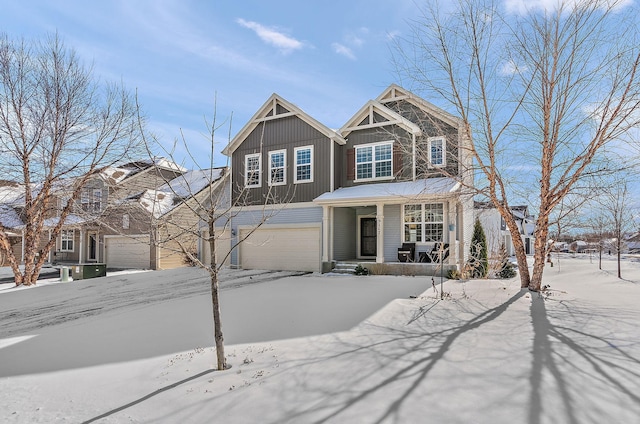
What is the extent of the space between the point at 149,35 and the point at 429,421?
426 inches

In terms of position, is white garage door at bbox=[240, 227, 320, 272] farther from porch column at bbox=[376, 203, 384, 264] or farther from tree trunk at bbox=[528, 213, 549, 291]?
tree trunk at bbox=[528, 213, 549, 291]

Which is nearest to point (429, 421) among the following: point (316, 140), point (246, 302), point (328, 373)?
point (328, 373)

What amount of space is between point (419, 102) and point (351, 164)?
540cm

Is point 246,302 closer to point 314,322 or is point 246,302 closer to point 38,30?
point 314,322

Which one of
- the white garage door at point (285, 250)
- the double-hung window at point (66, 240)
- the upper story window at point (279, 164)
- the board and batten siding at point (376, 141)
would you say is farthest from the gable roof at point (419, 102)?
the double-hung window at point (66, 240)

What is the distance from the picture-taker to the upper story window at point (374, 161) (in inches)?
610

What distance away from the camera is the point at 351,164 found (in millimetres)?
16344

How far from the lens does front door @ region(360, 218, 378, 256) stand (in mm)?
16984

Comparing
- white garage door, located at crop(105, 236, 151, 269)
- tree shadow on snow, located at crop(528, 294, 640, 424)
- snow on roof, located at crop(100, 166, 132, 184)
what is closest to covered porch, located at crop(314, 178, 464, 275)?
tree shadow on snow, located at crop(528, 294, 640, 424)

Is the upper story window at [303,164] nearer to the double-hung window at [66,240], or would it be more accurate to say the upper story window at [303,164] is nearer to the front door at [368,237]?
the front door at [368,237]

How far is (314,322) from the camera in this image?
677cm

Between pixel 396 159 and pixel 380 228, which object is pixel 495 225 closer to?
pixel 396 159

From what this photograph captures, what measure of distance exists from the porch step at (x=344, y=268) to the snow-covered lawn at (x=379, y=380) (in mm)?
8304

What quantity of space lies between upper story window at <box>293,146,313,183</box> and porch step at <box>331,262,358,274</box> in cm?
402
